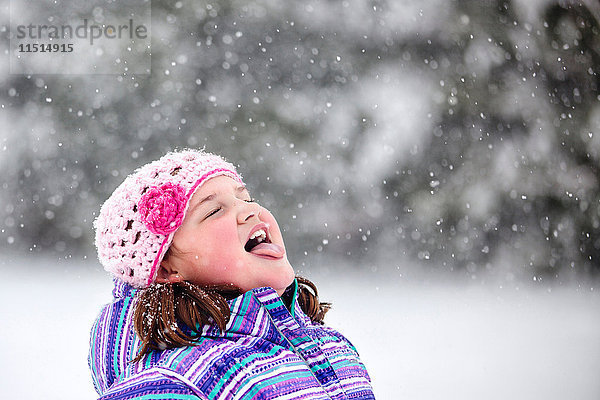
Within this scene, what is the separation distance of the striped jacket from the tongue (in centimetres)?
5

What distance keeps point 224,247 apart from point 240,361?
0.13m

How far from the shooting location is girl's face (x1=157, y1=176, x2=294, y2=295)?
73 cm

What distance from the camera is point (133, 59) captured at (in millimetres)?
3711

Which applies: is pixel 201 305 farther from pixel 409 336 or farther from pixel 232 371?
pixel 409 336

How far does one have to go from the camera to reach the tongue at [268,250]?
740 mm

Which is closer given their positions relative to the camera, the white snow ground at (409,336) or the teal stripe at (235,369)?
the teal stripe at (235,369)

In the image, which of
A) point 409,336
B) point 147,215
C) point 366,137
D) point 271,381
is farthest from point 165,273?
point 366,137

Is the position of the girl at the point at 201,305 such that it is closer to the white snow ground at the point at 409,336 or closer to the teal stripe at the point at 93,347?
the teal stripe at the point at 93,347

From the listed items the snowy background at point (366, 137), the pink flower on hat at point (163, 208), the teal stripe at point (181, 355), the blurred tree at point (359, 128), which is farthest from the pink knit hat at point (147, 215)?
the blurred tree at point (359, 128)

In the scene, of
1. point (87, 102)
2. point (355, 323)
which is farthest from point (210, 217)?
point (87, 102)

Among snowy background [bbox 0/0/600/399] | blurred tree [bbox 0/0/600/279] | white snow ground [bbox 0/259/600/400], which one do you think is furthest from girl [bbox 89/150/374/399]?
blurred tree [bbox 0/0/600/279]

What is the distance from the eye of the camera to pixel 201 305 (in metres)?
0.69

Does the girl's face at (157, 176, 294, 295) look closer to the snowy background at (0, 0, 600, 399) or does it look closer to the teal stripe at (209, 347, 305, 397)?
the teal stripe at (209, 347, 305, 397)

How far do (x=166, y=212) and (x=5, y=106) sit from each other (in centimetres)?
335
